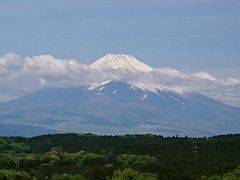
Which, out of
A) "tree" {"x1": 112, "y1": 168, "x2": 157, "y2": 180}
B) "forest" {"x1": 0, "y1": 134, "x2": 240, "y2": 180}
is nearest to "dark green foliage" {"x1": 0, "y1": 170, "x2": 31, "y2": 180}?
"forest" {"x1": 0, "y1": 134, "x2": 240, "y2": 180}

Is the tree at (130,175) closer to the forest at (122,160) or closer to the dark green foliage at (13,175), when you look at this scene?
the forest at (122,160)

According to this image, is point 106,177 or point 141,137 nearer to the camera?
point 106,177

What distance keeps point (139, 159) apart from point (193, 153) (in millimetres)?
7901

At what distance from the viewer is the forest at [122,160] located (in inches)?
3113

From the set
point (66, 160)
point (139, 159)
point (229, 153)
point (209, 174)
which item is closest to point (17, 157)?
point (66, 160)

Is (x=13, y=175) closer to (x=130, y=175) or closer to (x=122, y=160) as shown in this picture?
(x=130, y=175)

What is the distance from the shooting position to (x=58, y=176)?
8544cm

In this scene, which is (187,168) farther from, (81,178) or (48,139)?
(48,139)

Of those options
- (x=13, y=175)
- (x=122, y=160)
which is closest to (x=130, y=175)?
(x=13, y=175)

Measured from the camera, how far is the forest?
259 feet

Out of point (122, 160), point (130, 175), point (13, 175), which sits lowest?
point (13, 175)

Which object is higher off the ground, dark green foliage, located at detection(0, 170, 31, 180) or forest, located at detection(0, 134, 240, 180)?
forest, located at detection(0, 134, 240, 180)

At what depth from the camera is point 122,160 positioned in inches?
3969

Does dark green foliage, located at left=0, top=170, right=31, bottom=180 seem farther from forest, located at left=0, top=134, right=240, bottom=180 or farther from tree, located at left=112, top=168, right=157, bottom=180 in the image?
tree, located at left=112, top=168, right=157, bottom=180
